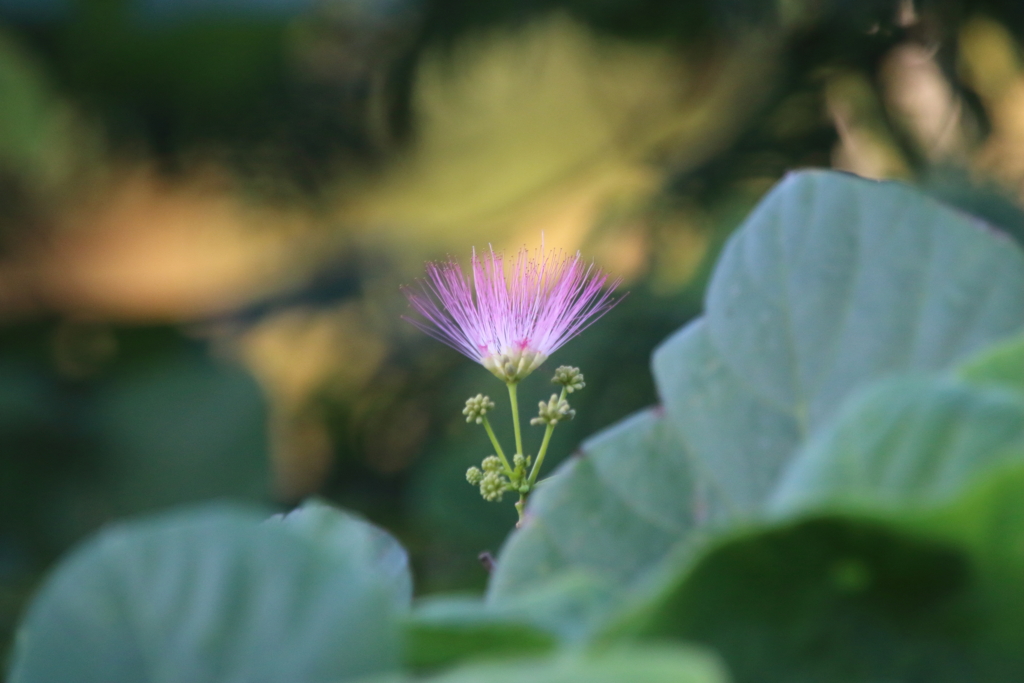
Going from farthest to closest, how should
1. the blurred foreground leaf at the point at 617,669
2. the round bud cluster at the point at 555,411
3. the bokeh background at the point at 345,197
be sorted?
1. the bokeh background at the point at 345,197
2. the round bud cluster at the point at 555,411
3. the blurred foreground leaf at the point at 617,669

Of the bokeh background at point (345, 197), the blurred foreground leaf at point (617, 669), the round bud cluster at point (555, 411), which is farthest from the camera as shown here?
the bokeh background at point (345, 197)

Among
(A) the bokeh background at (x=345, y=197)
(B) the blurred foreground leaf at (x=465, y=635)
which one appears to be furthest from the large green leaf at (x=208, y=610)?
(A) the bokeh background at (x=345, y=197)

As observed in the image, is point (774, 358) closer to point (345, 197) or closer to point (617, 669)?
point (617, 669)

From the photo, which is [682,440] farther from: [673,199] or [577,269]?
[673,199]

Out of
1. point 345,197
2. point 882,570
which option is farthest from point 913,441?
point 345,197

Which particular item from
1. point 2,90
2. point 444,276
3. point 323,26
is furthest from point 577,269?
point 2,90

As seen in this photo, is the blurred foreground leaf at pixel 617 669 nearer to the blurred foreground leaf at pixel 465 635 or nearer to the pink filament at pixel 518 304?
the blurred foreground leaf at pixel 465 635

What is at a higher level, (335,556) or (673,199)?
(673,199)

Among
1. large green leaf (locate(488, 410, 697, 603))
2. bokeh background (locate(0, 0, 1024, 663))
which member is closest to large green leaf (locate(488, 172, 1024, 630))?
large green leaf (locate(488, 410, 697, 603))
